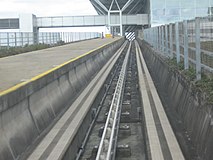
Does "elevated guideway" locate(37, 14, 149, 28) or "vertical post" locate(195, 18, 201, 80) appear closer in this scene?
"vertical post" locate(195, 18, 201, 80)

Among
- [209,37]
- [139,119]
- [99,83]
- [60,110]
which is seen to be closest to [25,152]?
[60,110]

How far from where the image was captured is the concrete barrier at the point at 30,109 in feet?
20.6

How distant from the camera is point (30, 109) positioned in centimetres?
771

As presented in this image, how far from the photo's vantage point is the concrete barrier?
6.29 m

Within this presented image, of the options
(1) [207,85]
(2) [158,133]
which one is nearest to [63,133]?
(2) [158,133]

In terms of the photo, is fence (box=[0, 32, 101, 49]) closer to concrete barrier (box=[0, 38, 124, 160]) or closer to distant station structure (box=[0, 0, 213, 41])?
distant station structure (box=[0, 0, 213, 41])

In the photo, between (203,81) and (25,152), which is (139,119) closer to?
(203,81)

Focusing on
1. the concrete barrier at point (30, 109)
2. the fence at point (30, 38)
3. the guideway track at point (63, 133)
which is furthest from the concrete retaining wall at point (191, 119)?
the fence at point (30, 38)

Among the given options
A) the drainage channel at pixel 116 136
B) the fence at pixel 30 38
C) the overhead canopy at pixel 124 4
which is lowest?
the drainage channel at pixel 116 136

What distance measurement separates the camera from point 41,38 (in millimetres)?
42312

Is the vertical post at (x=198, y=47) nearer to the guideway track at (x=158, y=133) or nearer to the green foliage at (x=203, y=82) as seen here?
the green foliage at (x=203, y=82)

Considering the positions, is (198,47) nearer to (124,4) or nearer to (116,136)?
(116,136)

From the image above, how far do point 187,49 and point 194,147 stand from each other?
4.12m

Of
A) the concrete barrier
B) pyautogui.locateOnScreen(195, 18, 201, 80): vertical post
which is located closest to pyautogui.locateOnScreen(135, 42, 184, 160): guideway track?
pyautogui.locateOnScreen(195, 18, 201, 80): vertical post
